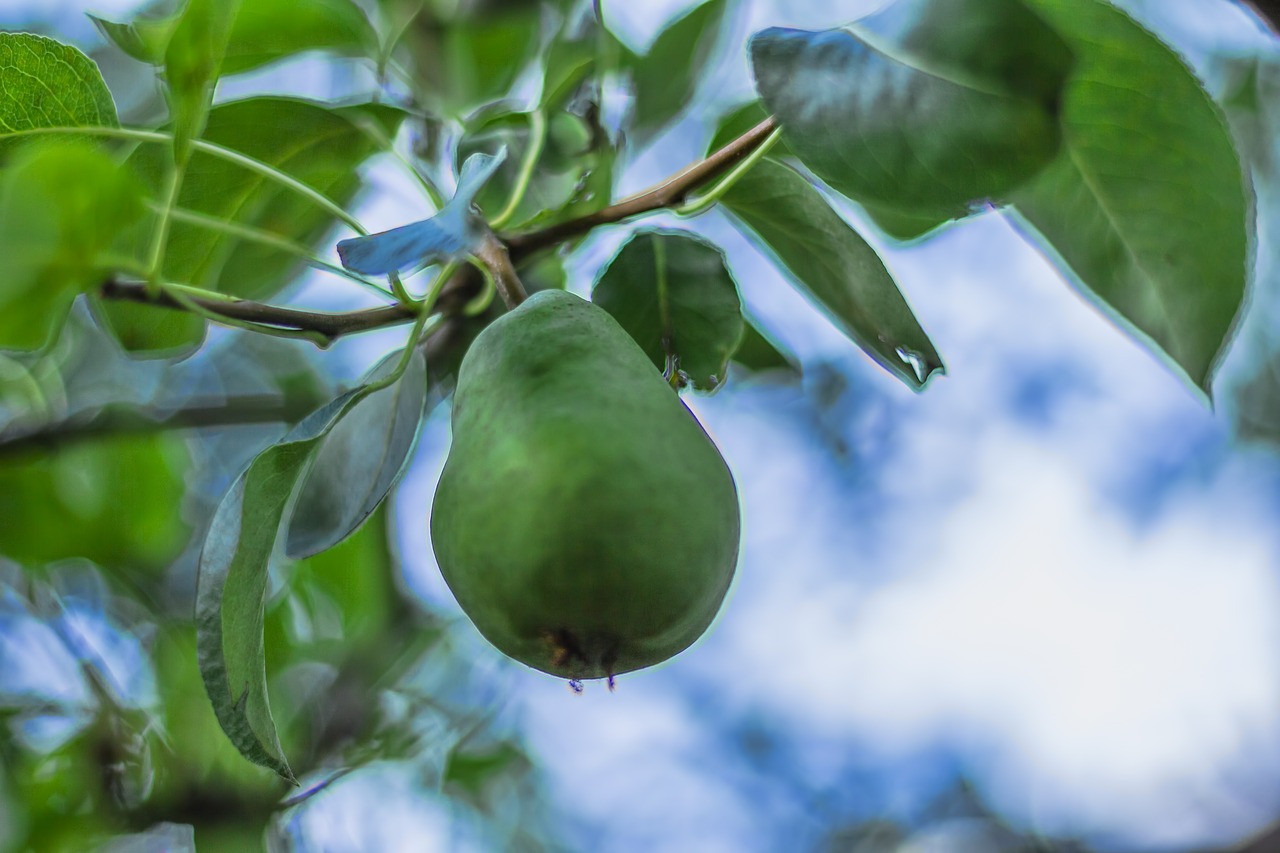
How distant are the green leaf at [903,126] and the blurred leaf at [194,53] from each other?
24 centimetres

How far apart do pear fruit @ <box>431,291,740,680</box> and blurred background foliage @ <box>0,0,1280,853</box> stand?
0.27 metres

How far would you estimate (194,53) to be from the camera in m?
0.53

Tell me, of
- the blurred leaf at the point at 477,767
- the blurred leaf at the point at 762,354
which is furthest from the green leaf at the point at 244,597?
the blurred leaf at the point at 477,767

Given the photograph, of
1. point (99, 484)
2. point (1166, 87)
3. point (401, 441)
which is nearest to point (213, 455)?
point (99, 484)

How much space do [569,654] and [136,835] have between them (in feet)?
2.71

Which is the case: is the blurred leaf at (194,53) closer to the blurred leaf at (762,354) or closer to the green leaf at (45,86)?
the green leaf at (45,86)

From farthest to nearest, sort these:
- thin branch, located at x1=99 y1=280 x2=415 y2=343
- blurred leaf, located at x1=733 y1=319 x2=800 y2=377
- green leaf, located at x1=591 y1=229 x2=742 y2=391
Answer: blurred leaf, located at x1=733 y1=319 x2=800 y2=377, green leaf, located at x1=591 y1=229 x2=742 y2=391, thin branch, located at x1=99 y1=280 x2=415 y2=343

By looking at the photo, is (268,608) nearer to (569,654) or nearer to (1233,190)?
(569,654)

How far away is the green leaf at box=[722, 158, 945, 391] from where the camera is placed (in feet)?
2.00

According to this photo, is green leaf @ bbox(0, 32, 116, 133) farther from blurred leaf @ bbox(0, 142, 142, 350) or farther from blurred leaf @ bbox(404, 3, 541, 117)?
blurred leaf @ bbox(404, 3, 541, 117)

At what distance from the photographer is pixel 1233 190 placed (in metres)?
0.57

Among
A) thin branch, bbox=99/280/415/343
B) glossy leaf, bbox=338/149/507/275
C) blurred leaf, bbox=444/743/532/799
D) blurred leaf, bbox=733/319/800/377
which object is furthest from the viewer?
blurred leaf, bbox=444/743/532/799

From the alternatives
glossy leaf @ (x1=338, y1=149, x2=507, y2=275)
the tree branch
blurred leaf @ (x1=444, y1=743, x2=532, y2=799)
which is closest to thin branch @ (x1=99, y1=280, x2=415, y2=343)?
the tree branch

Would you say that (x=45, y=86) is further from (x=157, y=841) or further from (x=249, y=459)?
(x=157, y=841)
